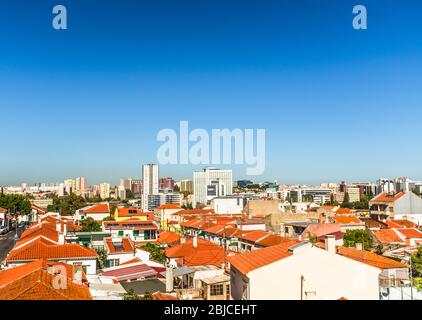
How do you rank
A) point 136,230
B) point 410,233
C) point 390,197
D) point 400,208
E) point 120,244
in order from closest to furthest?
point 120,244 < point 410,233 < point 136,230 < point 400,208 < point 390,197

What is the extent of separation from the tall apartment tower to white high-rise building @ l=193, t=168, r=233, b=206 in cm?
454

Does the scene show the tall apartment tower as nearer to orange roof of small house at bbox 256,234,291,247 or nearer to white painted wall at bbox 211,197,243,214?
white painted wall at bbox 211,197,243,214

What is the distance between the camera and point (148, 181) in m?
40.5

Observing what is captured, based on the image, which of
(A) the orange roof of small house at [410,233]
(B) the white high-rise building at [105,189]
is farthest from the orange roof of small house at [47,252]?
(B) the white high-rise building at [105,189]

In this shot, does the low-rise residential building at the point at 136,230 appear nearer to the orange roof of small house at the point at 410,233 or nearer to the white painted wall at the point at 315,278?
the orange roof of small house at the point at 410,233

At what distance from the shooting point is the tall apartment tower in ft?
128

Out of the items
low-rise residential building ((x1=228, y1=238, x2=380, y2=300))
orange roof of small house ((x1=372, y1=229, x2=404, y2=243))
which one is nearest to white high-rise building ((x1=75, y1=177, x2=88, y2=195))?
orange roof of small house ((x1=372, y1=229, x2=404, y2=243))

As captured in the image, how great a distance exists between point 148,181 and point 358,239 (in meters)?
30.9

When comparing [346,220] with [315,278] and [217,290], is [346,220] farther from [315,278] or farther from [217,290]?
[315,278]

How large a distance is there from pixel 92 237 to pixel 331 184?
66.9 meters

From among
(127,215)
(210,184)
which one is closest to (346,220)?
(127,215)

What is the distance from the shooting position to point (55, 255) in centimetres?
791

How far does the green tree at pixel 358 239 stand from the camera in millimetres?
11188
